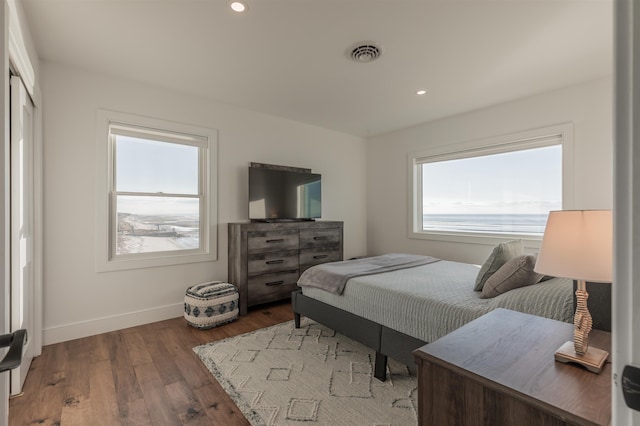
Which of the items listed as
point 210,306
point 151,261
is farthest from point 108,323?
point 210,306

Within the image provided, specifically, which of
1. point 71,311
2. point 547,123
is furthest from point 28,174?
point 547,123

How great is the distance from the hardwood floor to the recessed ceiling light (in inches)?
100

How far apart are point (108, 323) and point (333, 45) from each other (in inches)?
131

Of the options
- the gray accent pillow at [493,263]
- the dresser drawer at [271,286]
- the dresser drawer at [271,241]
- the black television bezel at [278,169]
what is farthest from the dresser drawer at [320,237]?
the gray accent pillow at [493,263]

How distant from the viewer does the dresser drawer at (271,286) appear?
3613 mm

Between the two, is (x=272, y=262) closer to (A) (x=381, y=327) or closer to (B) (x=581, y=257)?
(A) (x=381, y=327)

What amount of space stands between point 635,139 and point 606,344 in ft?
3.91

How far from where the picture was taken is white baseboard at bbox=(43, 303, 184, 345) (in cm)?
273

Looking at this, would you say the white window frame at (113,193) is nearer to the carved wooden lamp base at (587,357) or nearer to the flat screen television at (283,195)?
the flat screen television at (283,195)

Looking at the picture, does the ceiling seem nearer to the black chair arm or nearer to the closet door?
the closet door

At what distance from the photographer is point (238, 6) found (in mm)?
2006

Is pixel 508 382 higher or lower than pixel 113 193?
lower

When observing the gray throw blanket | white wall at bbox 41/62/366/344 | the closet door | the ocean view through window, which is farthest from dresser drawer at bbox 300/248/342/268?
the closet door

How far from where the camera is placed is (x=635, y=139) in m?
0.43
